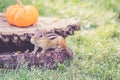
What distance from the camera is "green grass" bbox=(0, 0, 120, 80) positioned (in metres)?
5.34

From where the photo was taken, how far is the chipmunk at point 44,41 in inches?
212

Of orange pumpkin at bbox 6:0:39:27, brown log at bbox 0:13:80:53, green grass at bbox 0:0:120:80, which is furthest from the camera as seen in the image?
orange pumpkin at bbox 6:0:39:27

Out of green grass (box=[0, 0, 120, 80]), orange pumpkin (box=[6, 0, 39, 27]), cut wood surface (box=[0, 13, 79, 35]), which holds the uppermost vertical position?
orange pumpkin (box=[6, 0, 39, 27])

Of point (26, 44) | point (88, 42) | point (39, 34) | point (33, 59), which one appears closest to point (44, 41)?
point (39, 34)

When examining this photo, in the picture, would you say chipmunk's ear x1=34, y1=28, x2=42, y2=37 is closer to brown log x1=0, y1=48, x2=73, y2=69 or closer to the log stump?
the log stump

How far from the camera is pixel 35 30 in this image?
5484mm

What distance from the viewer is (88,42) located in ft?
21.9

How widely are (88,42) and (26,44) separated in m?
1.25

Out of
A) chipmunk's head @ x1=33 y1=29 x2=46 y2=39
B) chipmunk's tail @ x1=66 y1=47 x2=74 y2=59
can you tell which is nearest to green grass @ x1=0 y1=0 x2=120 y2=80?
chipmunk's tail @ x1=66 y1=47 x2=74 y2=59

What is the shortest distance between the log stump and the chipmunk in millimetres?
70

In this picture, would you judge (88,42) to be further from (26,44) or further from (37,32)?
(37,32)

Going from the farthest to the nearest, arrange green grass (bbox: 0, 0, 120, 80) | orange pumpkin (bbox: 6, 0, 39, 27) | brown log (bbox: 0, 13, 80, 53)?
orange pumpkin (bbox: 6, 0, 39, 27)
brown log (bbox: 0, 13, 80, 53)
green grass (bbox: 0, 0, 120, 80)

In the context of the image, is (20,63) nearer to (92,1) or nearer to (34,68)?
(34,68)

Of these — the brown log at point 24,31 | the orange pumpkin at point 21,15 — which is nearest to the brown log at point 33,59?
the brown log at point 24,31
